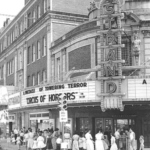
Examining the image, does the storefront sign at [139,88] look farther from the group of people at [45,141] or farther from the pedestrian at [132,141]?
the group of people at [45,141]

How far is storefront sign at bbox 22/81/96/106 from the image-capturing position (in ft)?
79.6

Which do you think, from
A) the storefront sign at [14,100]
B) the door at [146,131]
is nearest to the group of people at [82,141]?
the door at [146,131]

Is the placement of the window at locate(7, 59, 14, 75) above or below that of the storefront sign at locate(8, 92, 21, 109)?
above

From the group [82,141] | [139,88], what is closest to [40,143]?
[82,141]

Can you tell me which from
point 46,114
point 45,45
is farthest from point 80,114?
point 45,45

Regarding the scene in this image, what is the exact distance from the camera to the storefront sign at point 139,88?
74.6 ft

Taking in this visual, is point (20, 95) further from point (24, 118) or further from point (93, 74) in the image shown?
point (24, 118)

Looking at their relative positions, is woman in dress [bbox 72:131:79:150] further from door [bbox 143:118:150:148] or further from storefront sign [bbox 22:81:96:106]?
door [bbox 143:118:150:148]

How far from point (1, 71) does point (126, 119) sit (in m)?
38.4

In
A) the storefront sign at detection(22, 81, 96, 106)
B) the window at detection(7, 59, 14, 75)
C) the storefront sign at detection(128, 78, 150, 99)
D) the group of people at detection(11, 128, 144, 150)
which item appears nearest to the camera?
the group of people at detection(11, 128, 144, 150)

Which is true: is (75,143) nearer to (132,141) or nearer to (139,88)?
(132,141)

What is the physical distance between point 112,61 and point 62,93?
4629 millimetres

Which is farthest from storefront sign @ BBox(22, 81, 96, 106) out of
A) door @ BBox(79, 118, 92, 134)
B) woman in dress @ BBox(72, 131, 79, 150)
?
door @ BBox(79, 118, 92, 134)

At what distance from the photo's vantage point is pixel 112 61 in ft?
76.6
